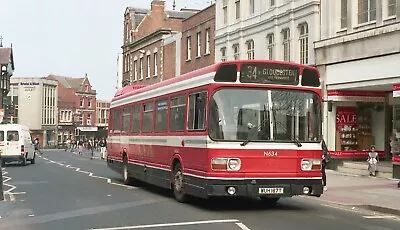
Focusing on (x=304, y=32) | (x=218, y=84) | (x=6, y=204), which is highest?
(x=304, y=32)

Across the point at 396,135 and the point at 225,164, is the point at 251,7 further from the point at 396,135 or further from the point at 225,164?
the point at 225,164

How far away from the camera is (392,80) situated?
72.1ft

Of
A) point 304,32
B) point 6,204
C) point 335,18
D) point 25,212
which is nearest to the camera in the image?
point 25,212

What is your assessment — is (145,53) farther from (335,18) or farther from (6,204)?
(6,204)

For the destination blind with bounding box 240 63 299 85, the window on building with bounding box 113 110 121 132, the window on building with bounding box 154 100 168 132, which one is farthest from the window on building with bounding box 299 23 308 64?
the destination blind with bounding box 240 63 299 85

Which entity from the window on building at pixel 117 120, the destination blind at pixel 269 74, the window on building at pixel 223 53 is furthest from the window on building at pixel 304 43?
the destination blind at pixel 269 74

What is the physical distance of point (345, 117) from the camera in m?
26.2

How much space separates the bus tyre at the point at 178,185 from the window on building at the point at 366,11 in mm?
12743

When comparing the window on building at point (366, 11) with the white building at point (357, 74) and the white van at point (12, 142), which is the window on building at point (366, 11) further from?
the white van at point (12, 142)

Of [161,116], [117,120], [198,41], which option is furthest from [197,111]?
[198,41]

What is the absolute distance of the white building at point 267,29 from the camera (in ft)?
91.4

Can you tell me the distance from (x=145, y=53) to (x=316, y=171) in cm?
4327

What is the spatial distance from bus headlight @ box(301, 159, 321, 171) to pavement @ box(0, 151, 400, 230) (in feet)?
3.22

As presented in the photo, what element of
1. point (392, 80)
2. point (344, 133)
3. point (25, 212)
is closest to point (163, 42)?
point (344, 133)
